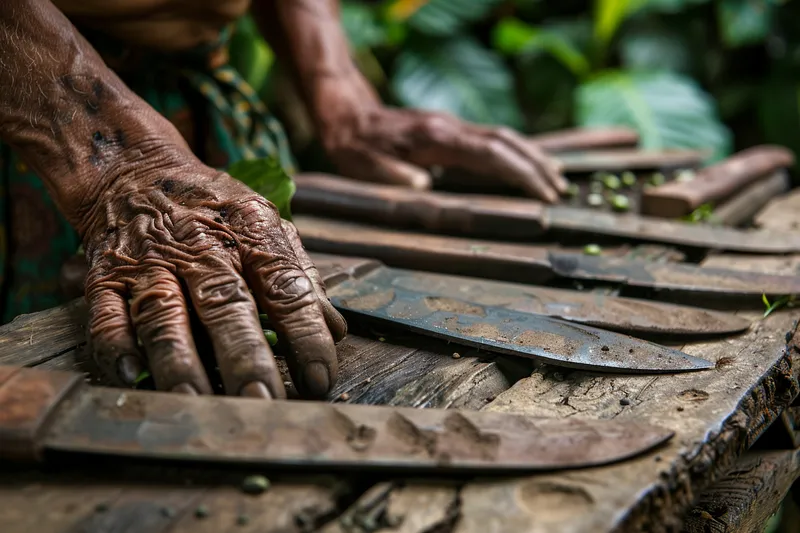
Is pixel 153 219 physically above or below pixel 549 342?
above

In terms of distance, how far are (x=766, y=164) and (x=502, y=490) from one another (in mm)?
2022

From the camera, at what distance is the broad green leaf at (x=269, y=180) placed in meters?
1.59

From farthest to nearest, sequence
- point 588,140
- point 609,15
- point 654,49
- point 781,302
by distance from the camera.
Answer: point 654,49 < point 609,15 < point 588,140 < point 781,302

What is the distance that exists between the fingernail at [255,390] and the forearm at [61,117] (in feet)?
1.71

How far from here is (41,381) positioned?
93cm

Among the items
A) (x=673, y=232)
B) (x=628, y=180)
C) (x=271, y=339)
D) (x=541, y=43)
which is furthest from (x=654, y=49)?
(x=271, y=339)

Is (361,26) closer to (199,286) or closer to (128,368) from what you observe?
(199,286)

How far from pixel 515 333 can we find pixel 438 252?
1.32ft

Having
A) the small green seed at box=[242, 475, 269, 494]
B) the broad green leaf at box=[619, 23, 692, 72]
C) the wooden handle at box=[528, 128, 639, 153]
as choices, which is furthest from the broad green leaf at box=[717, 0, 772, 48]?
the small green seed at box=[242, 475, 269, 494]

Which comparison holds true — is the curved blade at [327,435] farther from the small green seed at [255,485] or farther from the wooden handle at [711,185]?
the wooden handle at [711,185]

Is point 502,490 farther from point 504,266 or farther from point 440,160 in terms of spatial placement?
point 440,160

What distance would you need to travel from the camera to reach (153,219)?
3.94 feet

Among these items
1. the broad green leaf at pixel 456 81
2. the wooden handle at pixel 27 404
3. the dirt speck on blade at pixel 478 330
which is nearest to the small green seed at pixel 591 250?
the dirt speck on blade at pixel 478 330

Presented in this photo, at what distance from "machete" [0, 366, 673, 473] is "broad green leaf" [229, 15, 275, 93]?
3265 millimetres
